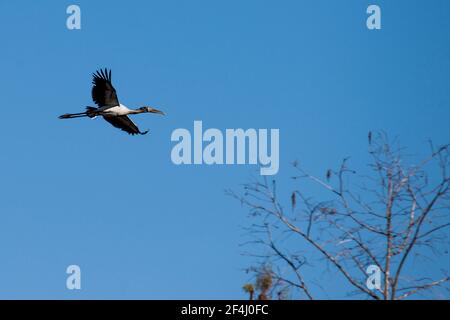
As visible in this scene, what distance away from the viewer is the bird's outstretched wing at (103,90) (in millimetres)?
31359

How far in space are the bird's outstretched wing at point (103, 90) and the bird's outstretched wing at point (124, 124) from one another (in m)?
1.30

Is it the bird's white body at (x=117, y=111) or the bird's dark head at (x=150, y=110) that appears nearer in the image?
the bird's white body at (x=117, y=111)

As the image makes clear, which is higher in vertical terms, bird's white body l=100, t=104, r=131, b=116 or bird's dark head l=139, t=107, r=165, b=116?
bird's dark head l=139, t=107, r=165, b=116

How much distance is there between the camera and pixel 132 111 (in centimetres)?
3347

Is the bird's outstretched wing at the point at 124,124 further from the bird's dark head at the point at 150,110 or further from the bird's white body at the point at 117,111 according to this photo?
the bird's dark head at the point at 150,110

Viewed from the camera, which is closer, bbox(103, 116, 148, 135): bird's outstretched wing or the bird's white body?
the bird's white body

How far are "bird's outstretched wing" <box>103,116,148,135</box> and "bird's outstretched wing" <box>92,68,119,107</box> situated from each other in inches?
51.0

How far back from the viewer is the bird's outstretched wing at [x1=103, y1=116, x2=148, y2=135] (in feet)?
109

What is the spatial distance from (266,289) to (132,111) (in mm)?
17241

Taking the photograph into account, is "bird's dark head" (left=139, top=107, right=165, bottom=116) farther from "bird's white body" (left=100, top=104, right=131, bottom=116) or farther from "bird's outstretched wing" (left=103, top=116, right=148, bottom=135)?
"bird's white body" (left=100, top=104, right=131, bottom=116)

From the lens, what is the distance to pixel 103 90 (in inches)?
1241
